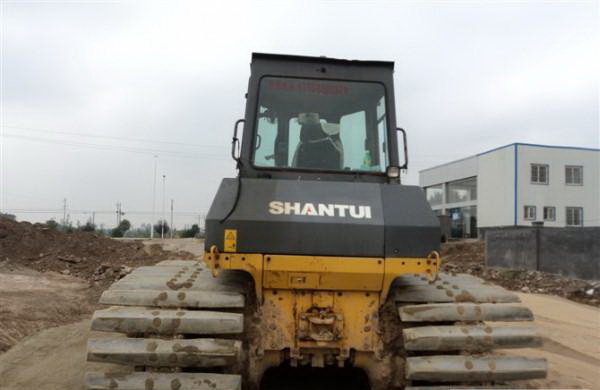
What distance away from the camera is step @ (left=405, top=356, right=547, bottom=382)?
160 inches

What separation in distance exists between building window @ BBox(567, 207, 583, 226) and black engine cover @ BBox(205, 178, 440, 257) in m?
41.3

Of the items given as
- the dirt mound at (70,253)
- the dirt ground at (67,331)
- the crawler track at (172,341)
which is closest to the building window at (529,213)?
the dirt ground at (67,331)

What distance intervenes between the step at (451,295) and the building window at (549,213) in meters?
38.8

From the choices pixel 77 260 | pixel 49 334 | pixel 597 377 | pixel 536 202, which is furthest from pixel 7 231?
pixel 536 202

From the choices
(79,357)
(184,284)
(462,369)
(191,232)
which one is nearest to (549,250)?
(462,369)

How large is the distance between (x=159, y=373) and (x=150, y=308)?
51 centimetres

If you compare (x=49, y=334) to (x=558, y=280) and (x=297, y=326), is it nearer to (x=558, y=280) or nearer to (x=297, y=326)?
(x=297, y=326)

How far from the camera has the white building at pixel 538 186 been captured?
39250 mm

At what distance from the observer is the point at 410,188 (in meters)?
4.46

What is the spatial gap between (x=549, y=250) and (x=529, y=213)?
24476 mm

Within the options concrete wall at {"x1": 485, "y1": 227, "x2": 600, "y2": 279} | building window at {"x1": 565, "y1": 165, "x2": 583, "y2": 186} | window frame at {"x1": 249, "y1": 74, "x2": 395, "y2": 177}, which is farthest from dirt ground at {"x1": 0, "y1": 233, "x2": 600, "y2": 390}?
building window at {"x1": 565, "y1": 165, "x2": 583, "y2": 186}

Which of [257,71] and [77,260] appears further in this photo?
[77,260]

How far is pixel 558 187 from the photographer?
1580 inches

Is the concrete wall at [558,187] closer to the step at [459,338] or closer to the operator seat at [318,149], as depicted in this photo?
the operator seat at [318,149]
